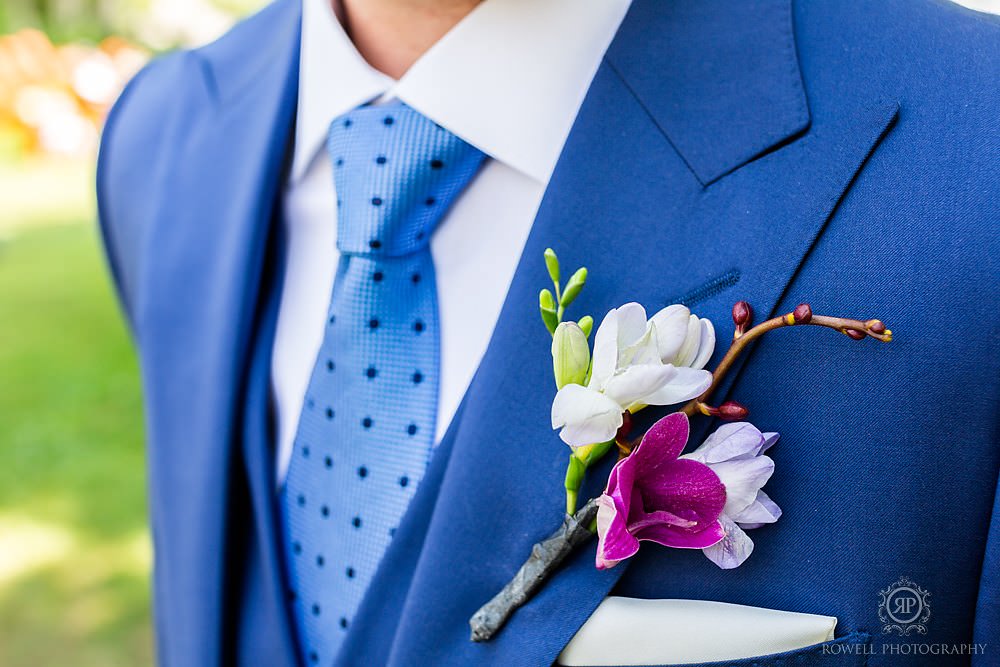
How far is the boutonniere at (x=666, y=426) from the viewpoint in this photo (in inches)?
30.1

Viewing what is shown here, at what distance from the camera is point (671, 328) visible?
788 millimetres

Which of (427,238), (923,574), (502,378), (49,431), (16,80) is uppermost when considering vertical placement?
(16,80)

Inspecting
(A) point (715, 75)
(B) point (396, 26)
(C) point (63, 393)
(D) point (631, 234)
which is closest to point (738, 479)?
(D) point (631, 234)

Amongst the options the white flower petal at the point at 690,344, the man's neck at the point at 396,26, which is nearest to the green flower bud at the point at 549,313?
the white flower petal at the point at 690,344

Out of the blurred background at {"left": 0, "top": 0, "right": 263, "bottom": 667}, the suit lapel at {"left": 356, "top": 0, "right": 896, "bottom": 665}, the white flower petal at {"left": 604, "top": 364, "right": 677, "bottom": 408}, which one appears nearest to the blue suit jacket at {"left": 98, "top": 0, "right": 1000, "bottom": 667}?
the suit lapel at {"left": 356, "top": 0, "right": 896, "bottom": 665}

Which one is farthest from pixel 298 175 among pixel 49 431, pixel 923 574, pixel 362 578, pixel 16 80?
pixel 16 80

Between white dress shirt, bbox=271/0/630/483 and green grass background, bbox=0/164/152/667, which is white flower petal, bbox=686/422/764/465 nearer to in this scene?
white dress shirt, bbox=271/0/630/483

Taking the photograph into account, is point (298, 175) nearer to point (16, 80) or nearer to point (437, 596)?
point (437, 596)

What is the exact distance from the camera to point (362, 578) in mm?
1052

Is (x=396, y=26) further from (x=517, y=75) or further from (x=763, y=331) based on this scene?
(x=763, y=331)

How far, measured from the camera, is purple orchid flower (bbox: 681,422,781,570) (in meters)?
0.79

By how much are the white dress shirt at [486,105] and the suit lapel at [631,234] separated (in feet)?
0.20

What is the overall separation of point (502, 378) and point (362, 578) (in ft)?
1.00

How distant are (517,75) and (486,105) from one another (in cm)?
4
